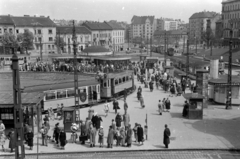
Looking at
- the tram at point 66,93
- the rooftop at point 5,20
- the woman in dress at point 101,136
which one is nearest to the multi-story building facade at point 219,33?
the rooftop at point 5,20

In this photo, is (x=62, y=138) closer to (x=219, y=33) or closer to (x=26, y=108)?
(x=26, y=108)

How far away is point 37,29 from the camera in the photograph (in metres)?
86.0

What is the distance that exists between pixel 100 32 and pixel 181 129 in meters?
92.0

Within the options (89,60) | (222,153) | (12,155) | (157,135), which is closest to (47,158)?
(12,155)

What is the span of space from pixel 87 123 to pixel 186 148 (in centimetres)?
527

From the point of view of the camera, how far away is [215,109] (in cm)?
2456

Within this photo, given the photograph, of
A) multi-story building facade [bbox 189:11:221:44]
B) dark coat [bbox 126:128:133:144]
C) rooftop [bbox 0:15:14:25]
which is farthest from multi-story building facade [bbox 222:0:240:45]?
dark coat [bbox 126:128:133:144]

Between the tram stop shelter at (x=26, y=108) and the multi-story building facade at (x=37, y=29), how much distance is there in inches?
2433

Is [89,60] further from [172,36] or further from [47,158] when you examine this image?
[172,36]

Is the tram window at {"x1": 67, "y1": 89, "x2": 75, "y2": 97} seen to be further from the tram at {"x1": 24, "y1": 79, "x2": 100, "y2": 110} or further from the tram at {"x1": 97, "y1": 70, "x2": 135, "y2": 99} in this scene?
the tram at {"x1": 97, "y1": 70, "x2": 135, "y2": 99}

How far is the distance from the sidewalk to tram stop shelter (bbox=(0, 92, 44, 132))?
1378mm

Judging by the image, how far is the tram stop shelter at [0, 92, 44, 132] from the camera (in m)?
18.1

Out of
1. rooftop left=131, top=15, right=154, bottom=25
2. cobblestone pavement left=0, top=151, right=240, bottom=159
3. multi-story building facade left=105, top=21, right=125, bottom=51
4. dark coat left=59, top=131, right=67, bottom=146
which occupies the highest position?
rooftop left=131, top=15, right=154, bottom=25

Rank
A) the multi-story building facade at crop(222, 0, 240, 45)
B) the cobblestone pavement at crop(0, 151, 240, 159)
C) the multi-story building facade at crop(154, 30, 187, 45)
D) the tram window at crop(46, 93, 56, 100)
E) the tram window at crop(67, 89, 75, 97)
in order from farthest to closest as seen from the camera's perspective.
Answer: the multi-story building facade at crop(154, 30, 187, 45), the multi-story building facade at crop(222, 0, 240, 45), the tram window at crop(67, 89, 75, 97), the tram window at crop(46, 93, 56, 100), the cobblestone pavement at crop(0, 151, 240, 159)
